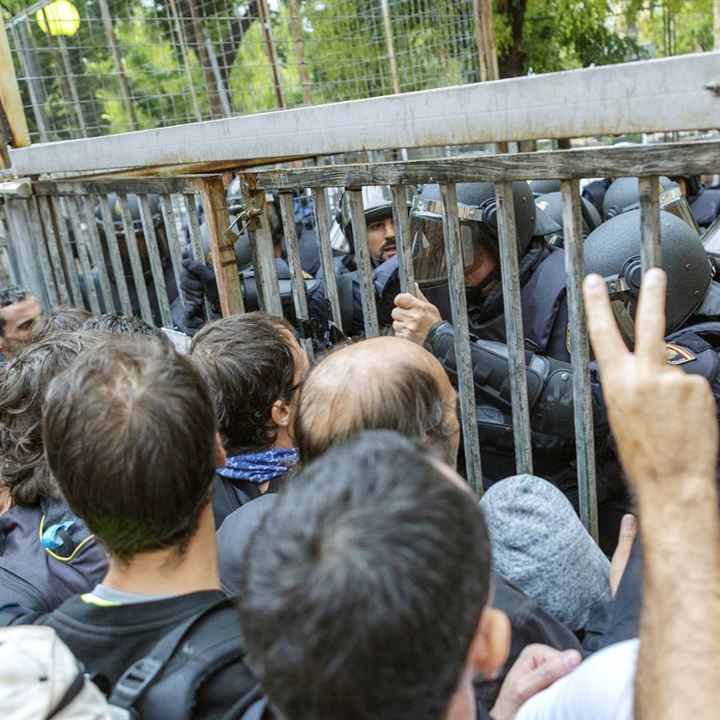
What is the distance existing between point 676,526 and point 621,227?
223 cm

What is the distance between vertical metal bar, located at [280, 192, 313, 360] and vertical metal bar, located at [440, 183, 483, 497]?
2.19ft

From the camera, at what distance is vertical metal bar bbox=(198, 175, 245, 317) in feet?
9.06

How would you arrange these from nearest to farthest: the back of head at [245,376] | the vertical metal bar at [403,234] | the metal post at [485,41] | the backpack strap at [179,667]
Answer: the backpack strap at [179,667] < the vertical metal bar at [403,234] < the back of head at [245,376] < the metal post at [485,41]

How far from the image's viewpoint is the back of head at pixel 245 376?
2219 mm

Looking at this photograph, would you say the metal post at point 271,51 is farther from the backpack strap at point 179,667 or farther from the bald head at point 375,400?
the backpack strap at point 179,667

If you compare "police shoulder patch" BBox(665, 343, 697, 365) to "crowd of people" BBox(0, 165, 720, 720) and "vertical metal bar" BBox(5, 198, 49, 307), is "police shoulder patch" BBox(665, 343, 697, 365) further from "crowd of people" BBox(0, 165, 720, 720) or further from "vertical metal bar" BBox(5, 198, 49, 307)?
"vertical metal bar" BBox(5, 198, 49, 307)

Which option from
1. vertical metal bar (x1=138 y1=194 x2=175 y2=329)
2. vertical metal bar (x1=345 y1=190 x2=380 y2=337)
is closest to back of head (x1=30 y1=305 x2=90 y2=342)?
vertical metal bar (x1=138 y1=194 x2=175 y2=329)

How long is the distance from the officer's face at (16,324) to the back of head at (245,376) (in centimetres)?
185

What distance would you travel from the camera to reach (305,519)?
0.94 m

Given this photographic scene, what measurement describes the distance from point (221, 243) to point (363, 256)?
78 centimetres

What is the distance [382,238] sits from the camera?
4691 mm

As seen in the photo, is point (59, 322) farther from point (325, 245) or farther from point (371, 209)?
point (371, 209)

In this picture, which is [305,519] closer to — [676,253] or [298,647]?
[298,647]

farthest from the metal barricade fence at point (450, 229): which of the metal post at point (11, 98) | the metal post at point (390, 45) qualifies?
the metal post at point (390, 45)
